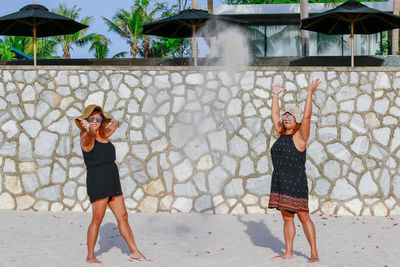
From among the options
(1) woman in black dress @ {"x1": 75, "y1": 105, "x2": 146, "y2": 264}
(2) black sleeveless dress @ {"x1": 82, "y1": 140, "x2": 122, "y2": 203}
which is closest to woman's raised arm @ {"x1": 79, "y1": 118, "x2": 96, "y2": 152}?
(1) woman in black dress @ {"x1": 75, "y1": 105, "x2": 146, "y2": 264}

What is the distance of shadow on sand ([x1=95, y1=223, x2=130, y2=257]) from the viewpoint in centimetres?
651

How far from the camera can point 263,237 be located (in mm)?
7418

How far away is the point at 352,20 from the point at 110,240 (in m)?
7.33

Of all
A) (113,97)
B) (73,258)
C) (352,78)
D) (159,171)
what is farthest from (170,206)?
(352,78)

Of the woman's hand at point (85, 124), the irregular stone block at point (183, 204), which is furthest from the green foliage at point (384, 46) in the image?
the woman's hand at point (85, 124)

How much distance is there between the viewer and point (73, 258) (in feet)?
19.8

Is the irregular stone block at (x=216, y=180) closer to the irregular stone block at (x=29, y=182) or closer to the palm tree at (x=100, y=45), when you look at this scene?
the irregular stone block at (x=29, y=182)

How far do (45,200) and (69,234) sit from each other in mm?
1779

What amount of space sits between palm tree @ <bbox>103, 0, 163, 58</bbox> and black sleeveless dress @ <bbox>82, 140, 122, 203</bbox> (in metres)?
28.7

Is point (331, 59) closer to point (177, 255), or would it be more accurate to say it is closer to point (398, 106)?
point (398, 106)

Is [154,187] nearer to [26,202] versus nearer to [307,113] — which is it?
[26,202]

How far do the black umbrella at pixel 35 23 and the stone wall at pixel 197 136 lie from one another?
1827 mm

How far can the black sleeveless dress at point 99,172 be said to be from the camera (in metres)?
5.22

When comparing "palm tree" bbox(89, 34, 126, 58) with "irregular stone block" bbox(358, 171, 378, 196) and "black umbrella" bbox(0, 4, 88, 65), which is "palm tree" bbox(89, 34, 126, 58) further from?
"irregular stone block" bbox(358, 171, 378, 196)
